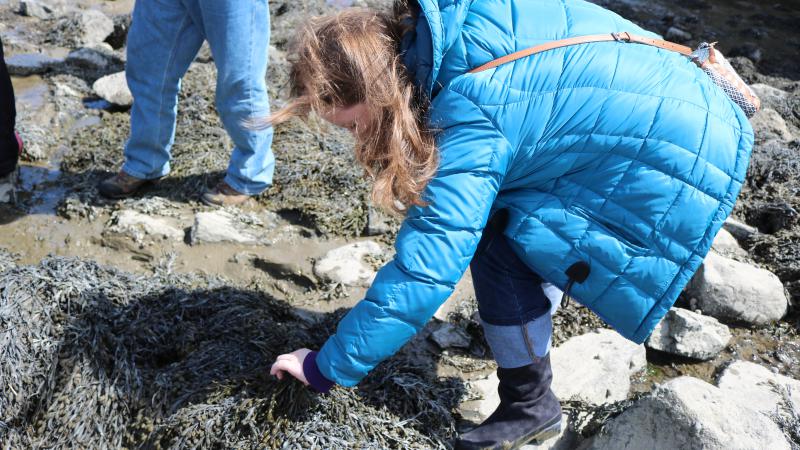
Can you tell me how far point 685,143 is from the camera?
190 cm

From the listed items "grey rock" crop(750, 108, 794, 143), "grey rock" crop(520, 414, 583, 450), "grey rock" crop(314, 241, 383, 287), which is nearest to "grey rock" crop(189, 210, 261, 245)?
"grey rock" crop(314, 241, 383, 287)

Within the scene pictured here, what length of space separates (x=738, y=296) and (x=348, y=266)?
77.1 inches

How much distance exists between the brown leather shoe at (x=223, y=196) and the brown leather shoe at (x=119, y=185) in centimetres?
38

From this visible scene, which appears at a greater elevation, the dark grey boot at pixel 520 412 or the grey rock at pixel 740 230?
the dark grey boot at pixel 520 412

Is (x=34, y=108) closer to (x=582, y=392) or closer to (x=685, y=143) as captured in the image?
(x=582, y=392)

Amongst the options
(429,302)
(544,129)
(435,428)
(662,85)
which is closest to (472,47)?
(544,129)

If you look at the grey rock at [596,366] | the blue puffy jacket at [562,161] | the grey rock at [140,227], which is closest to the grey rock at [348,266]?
the grey rock at [140,227]

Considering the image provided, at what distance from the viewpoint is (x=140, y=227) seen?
136 inches

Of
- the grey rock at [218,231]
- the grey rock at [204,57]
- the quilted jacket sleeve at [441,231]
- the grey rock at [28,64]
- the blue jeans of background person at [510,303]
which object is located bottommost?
the grey rock at [28,64]

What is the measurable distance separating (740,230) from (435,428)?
2.45 meters

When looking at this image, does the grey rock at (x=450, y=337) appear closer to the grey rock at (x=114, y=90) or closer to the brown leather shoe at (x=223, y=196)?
the brown leather shoe at (x=223, y=196)

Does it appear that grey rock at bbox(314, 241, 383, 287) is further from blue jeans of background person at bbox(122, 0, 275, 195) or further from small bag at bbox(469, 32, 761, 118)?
small bag at bbox(469, 32, 761, 118)

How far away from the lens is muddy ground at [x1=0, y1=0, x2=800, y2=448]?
2514mm

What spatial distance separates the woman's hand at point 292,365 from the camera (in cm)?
214
